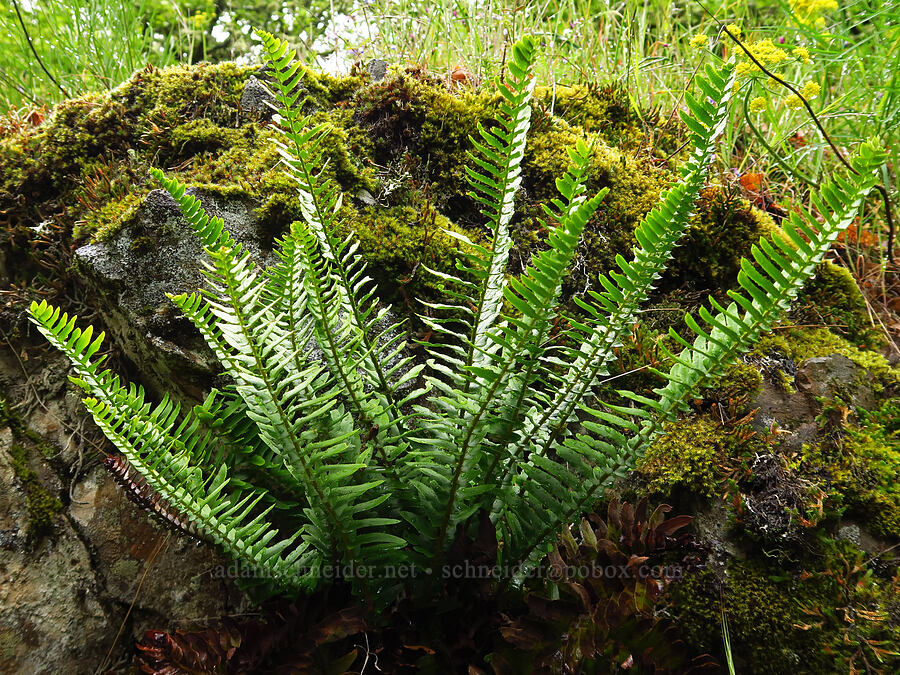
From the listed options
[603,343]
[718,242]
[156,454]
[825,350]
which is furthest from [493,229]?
[825,350]

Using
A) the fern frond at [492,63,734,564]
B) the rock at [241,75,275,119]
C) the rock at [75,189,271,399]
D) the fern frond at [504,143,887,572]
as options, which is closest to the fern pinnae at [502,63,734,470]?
the fern frond at [492,63,734,564]

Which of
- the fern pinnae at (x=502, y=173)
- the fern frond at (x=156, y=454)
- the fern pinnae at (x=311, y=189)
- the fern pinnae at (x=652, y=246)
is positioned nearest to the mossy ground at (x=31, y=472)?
the fern frond at (x=156, y=454)

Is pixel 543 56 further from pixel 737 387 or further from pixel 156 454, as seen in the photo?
pixel 156 454

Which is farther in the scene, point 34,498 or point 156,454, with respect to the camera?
point 34,498

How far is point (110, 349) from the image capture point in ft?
8.35

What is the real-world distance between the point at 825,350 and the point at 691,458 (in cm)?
92

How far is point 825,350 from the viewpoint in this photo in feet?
7.95

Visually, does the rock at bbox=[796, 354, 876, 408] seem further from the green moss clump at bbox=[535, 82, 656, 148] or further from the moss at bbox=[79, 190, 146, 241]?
the moss at bbox=[79, 190, 146, 241]

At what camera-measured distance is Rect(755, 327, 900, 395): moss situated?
91.4 inches

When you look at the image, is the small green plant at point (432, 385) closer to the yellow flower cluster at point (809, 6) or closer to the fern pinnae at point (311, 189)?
the fern pinnae at point (311, 189)

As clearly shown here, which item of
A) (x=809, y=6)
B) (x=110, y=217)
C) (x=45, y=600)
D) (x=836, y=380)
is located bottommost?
(x=45, y=600)

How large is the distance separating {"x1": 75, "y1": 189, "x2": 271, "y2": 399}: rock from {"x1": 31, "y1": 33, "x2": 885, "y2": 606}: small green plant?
443 millimetres

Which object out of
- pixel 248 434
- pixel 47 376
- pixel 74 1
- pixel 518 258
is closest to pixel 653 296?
pixel 518 258

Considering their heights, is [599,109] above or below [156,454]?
above
